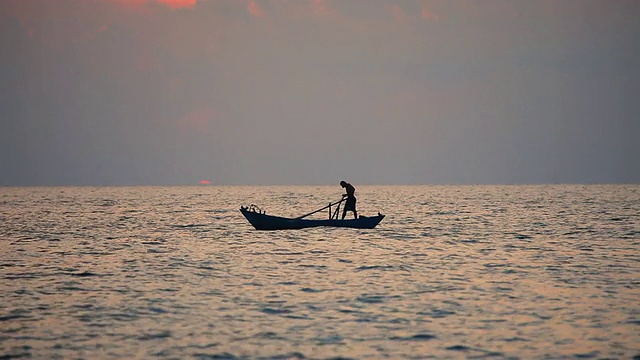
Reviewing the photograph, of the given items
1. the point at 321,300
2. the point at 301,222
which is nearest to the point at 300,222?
the point at 301,222

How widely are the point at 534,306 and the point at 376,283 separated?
5.79 metres

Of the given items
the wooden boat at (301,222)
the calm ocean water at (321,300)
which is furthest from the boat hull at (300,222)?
the calm ocean water at (321,300)

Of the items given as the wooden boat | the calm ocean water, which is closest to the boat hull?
the wooden boat

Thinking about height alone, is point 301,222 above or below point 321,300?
above

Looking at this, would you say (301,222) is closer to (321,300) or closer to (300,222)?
(300,222)

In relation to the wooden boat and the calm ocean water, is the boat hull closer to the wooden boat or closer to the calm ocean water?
the wooden boat

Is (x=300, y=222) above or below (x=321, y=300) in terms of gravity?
above

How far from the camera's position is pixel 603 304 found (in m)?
20.7

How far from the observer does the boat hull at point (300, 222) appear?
44344mm

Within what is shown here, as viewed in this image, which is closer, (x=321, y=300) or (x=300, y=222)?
(x=321, y=300)

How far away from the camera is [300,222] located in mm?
44969

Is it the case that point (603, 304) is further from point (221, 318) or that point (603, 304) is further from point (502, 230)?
point (502, 230)

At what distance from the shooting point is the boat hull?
44.3 metres

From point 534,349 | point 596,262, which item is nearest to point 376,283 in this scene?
point 534,349
